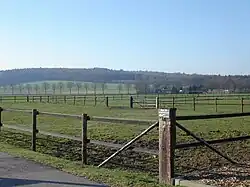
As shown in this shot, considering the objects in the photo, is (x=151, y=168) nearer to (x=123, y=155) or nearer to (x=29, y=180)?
(x=123, y=155)

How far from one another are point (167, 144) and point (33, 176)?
269 centimetres

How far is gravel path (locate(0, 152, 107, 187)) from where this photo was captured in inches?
316

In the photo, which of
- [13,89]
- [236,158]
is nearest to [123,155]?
[236,158]

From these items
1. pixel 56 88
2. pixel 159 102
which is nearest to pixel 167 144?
pixel 159 102

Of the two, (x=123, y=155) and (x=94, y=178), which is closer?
(x=94, y=178)

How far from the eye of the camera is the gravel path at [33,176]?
26.3 feet

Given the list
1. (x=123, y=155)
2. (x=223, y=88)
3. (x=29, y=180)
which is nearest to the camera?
(x=29, y=180)

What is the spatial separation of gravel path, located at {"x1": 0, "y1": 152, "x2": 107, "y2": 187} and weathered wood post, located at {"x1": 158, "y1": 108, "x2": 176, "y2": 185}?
128cm

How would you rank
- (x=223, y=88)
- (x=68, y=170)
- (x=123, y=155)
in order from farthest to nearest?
(x=223, y=88) → (x=123, y=155) → (x=68, y=170)

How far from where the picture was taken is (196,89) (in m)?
118

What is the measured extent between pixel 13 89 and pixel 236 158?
168022mm

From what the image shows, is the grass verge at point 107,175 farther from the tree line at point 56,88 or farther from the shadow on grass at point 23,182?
the tree line at point 56,88

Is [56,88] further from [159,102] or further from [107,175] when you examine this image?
[107,175]

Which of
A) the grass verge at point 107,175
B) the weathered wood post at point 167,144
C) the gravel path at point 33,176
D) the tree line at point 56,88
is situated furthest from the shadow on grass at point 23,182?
the tree line at point 56,88
